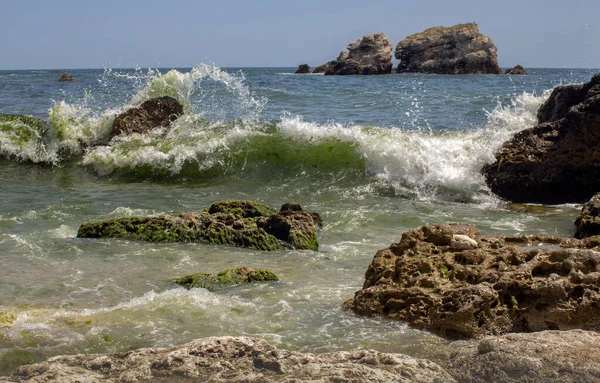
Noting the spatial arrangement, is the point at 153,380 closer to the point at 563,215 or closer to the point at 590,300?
the point at 590,300

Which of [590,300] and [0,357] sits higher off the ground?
[590,300]

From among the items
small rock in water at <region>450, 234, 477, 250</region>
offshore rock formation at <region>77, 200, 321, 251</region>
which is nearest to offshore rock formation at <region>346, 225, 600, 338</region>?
small rock in water at <region>450, 234, 477, 250</region>

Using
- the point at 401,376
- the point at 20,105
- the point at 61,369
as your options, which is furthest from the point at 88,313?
the point at 20,105

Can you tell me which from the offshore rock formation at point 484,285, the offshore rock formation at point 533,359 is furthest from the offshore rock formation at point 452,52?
the offshore rock formation at point 533,359

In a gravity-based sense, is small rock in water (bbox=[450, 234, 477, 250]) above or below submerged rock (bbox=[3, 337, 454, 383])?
above

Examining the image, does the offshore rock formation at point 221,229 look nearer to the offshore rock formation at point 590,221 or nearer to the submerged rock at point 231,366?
the offshore rock formation at point 590,221

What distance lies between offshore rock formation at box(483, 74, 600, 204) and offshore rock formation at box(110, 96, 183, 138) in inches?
284

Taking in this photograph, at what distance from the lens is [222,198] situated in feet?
32.6

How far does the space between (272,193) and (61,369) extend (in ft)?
24.4

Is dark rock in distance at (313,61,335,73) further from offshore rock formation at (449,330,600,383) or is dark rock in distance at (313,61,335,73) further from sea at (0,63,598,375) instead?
offshore rock formation at (449,330,600,383)

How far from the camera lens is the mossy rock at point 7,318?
4128 millimetres

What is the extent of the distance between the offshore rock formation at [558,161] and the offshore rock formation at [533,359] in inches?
239

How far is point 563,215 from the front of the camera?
8.40 meters

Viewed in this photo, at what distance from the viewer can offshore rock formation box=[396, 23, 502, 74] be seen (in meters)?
59.5
